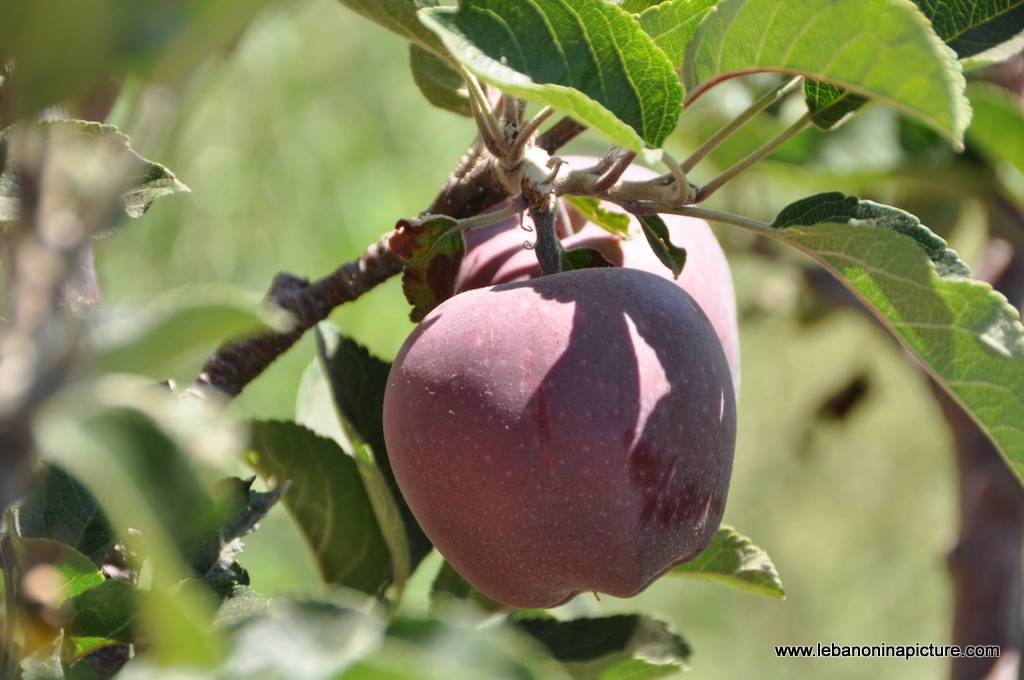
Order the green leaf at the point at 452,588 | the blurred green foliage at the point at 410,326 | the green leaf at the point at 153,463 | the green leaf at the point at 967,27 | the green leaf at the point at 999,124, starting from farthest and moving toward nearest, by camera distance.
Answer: the blurred green foliage at the point at 410,326, the green leaf at the point at 999,124, the green leaf at the point at 452,588, the green leaf at the point at 967,27, the green leaf at the point at 153,463

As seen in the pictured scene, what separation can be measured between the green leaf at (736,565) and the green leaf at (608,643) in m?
0.03

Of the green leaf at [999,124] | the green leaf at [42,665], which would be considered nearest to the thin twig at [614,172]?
the green leaf at [42,665]

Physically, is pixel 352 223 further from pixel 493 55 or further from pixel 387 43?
pixel 493 55

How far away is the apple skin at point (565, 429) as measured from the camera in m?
0.37

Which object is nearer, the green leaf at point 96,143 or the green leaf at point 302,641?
the green leaf at point 302,641

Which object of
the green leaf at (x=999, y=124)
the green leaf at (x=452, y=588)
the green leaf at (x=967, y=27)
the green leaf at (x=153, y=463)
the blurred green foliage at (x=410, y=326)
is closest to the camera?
the green leaf at (x=153, y=463)

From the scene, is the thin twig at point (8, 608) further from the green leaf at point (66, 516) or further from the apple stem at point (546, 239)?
the apple stem at point (546, 239)

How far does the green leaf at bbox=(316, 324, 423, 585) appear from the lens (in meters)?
0.48

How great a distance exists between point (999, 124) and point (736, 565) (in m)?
0.39

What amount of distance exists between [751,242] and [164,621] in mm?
827

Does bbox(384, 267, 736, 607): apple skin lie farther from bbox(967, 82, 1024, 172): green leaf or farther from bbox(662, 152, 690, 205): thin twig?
bbox(967, 82, 1024, 172): green leaf

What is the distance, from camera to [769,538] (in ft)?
5.50

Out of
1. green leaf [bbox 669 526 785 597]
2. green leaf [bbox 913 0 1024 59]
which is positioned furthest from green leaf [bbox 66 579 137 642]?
green leaf [bbox 913 0 1024 59]

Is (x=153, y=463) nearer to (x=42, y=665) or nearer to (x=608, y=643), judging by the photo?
(x=42, y=665)
